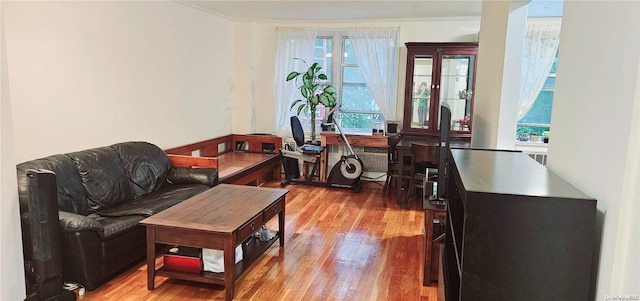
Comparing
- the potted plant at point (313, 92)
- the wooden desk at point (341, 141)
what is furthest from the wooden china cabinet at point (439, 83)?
the potted plant at point (313, 92)

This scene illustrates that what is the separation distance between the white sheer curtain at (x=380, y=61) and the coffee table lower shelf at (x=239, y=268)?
3298 mm

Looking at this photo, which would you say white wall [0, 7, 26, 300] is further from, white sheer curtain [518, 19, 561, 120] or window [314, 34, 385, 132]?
white sheer curtain [518, 19, 561, 120]

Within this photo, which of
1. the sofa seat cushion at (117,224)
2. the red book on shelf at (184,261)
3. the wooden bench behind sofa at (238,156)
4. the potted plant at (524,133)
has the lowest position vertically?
the red book on shelf at (184,261)

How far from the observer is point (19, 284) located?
2807mm

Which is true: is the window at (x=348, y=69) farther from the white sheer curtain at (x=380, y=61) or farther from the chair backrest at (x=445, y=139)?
the chair backrest at (x=445, y=139)

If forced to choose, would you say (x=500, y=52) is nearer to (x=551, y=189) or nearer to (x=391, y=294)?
(x=391, y=294)

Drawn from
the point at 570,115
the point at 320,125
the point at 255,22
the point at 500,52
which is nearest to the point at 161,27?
the point at 255,22

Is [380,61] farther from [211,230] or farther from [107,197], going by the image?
[211,230]

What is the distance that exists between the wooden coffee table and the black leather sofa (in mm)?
349

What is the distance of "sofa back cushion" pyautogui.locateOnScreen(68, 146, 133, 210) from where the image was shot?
3.77 meters

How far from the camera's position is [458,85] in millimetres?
5988

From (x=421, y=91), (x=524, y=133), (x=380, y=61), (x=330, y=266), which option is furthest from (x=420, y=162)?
(x=330, y=266)

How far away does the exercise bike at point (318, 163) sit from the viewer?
6227mm

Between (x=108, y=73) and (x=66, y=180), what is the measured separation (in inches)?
51.0
